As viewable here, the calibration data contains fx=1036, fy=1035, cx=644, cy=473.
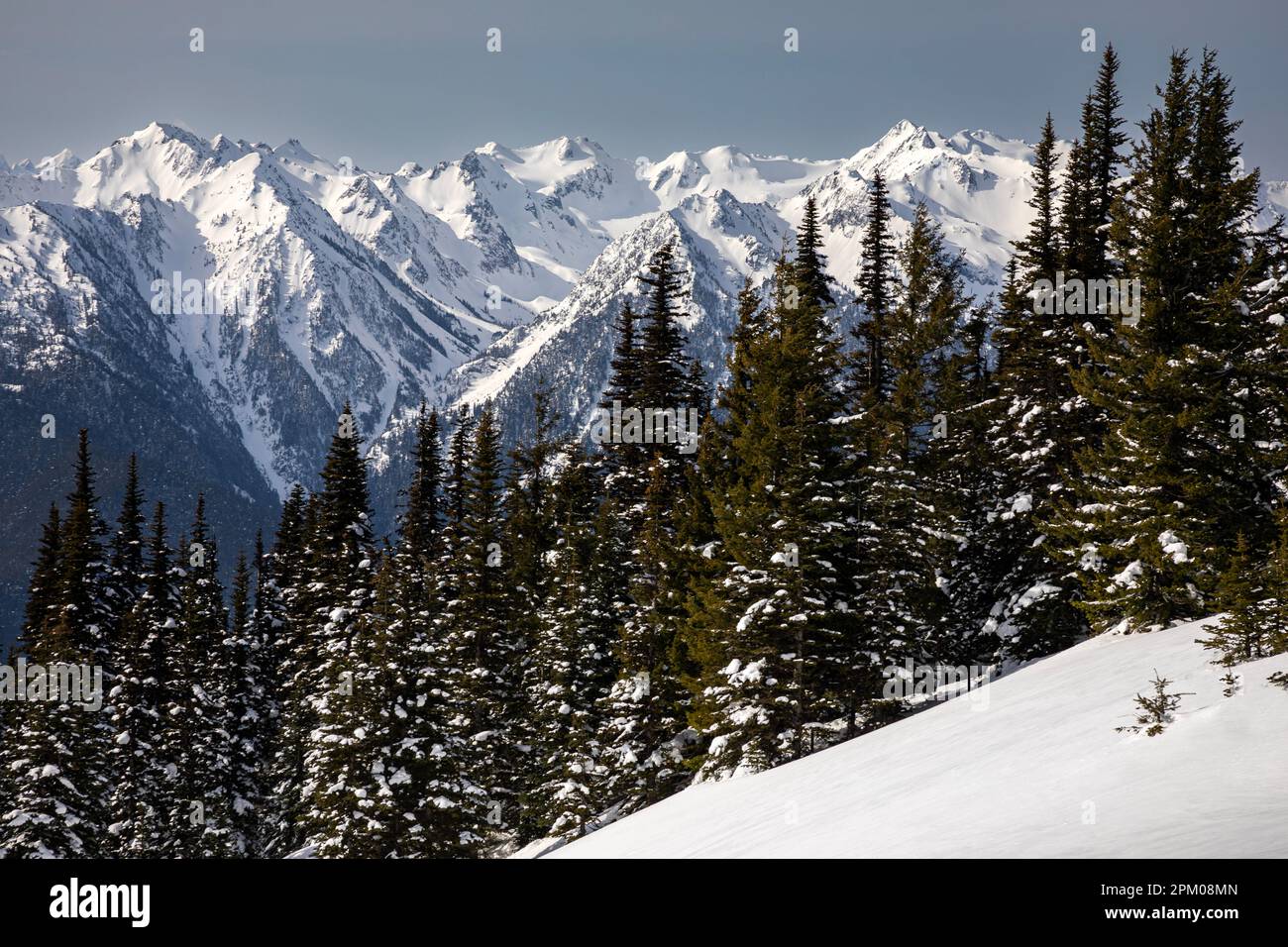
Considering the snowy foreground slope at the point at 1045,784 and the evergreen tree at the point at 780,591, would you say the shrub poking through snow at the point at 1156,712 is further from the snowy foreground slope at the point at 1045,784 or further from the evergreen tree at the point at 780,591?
the evergreen tree at the point at 780,591

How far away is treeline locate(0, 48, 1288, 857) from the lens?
22734 mm

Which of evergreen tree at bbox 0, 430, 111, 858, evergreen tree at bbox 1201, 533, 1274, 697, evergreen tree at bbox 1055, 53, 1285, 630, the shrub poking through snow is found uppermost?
evergreen tree at bbox 1055, 53, 1285, 630

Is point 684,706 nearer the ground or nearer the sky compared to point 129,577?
nearer the ground

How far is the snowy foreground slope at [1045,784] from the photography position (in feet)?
35.7

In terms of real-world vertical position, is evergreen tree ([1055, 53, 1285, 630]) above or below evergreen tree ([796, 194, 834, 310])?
below

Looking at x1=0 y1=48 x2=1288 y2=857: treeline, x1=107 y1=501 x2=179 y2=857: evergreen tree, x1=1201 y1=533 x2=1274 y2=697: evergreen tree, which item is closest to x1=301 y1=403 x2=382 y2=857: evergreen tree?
x1=0 y1=48 x2=1288 y2=857: treeline

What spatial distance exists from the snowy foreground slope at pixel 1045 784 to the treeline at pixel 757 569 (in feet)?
6.77

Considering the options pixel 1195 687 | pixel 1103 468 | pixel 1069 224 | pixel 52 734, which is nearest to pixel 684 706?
pixel 1103 468

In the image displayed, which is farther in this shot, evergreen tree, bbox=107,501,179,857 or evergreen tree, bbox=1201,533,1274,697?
evergreen tree, bbox=107,501,179,857

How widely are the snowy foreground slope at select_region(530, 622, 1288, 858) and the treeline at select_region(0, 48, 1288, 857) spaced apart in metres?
2.06

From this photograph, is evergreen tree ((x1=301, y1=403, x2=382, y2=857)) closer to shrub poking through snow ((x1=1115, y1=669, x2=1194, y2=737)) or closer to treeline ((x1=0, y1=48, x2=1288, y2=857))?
treeline ((x1=0, y1=48, x2=1288, y2=857))
